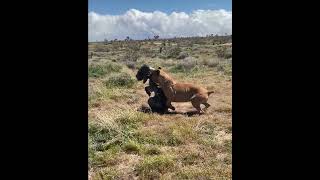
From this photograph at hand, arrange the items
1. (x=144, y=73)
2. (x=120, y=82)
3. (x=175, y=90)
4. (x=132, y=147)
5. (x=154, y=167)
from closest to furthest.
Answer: (x=154, y=167)
(x=132, y=147)
(x=175, y=90)
(x=144, y=73)
(x=120, y=82)

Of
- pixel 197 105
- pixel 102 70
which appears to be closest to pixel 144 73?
pixel 197 105

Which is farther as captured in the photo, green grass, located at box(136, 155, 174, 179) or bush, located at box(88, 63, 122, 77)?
bush, located at box(88, 63, 122, 77)

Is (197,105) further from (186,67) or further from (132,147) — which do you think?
(186,67)

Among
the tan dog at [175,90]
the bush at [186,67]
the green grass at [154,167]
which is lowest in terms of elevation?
the green grass at [154,167]

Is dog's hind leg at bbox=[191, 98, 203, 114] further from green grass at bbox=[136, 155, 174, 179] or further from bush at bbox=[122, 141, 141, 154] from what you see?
green grass at bbox=[136, 155, 174, 179]

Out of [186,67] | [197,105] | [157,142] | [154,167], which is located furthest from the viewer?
[186,67]

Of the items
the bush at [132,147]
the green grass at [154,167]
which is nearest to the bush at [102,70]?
the bush at [132,147]

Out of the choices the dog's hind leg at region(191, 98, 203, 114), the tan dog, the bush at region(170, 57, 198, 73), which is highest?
the bush at region(170, 57, 198, 73)

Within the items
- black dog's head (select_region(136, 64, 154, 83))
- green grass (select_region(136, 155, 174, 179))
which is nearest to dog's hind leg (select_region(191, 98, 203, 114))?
black dog's head (select_region(136, 64, 154, 83))

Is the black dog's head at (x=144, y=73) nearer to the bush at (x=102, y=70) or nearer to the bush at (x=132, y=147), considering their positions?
the bush at (x=132, y=147)

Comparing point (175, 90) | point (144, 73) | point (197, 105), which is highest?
point (144, 73)
